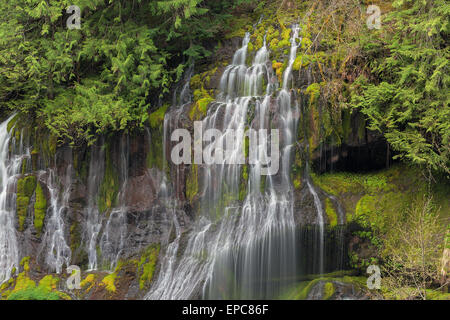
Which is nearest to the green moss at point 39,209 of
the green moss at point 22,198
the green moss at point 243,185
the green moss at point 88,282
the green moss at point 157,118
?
the green moss at point 22,198

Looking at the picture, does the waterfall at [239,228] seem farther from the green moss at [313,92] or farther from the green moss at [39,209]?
the green moss at [39,209]

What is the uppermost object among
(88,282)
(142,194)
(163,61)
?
(163,61)

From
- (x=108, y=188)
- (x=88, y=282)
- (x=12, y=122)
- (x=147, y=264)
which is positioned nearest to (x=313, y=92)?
(x=147, y=264)

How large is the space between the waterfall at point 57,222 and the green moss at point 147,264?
2568mm

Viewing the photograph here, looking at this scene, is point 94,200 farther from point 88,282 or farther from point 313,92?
point 313,92

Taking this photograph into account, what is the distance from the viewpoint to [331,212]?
9.38m

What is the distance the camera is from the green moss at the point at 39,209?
11445 millimetres

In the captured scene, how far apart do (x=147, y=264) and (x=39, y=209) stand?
404 centimetres

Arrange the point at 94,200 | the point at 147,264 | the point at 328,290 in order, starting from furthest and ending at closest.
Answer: the point at 94,200, the point at 147,264, the point at 328,290

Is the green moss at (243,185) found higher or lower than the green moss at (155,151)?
lower

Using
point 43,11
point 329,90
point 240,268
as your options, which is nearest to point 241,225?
point 240,268

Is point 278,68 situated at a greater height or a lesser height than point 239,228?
greater

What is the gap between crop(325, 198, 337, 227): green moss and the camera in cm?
932

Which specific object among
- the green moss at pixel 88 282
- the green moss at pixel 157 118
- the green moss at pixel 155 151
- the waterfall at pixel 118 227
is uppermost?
the green moss at pixel 157 118
